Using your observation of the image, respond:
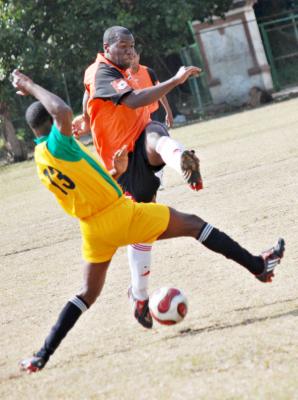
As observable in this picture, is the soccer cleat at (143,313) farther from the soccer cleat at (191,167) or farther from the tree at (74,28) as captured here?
the tree at (74,28)

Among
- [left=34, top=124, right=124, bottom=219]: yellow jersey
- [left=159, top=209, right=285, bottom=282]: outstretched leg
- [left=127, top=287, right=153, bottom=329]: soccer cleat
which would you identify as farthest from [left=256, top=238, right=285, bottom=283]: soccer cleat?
[left=34, top=124, right=124, bottom=219]: yellow jersey

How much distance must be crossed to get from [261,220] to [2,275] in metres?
2.76

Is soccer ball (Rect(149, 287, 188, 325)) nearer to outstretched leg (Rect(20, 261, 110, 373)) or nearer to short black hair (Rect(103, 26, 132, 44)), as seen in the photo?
outstretched leg (Rect(20, 261, 110, 373))

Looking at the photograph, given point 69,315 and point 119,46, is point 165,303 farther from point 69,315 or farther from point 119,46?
point 119,46

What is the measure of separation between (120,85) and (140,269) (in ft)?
4.38

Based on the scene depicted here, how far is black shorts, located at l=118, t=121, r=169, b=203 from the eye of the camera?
280 inches

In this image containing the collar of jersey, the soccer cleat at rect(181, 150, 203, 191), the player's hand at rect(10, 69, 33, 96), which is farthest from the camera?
the soccer cleat at rect(181, 150, 203, 191)

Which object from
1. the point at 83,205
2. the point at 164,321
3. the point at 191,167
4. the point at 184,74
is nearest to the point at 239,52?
the point at 184,74

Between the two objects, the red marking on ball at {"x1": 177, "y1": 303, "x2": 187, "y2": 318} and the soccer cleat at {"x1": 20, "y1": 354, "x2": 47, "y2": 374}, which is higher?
the soccer cleat at {"x1": 20, "y1": 354, "x2": 47, "y2": 374}

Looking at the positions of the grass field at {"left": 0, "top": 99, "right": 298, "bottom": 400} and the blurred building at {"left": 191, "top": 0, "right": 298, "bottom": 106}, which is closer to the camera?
the grass field at {"left": 0, "top": 99, "right": 298, "bottom": 400}

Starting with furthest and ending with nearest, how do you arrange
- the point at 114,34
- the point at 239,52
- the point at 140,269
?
the point at 239,52, the point at 114,34, the point at 140,269

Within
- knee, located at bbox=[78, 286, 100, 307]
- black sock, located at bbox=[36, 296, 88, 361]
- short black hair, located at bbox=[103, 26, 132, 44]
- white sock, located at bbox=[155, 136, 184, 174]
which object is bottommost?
black sock, located at bbox=[36, 296, 88, 361]

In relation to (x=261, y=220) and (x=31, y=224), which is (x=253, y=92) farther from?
(x=261, y=220)

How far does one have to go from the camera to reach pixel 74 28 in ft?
95.8
